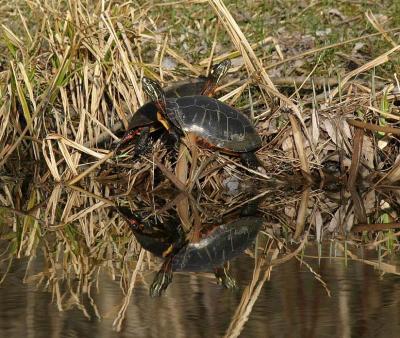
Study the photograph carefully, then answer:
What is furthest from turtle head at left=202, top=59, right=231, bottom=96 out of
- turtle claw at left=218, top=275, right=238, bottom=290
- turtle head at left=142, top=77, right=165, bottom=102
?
turtle claw at left=218, top=275, right=238, bottom=290

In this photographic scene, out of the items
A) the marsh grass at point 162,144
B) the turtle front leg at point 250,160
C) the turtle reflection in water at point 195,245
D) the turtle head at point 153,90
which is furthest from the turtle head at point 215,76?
the turtle reflection in water at point 195,245

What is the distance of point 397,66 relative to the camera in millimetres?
7113

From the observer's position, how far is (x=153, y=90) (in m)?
6.39

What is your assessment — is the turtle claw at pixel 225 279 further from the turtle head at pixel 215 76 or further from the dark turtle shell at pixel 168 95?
the turtle head at pixel 215 76

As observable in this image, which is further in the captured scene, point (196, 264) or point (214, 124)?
point (214, 124)

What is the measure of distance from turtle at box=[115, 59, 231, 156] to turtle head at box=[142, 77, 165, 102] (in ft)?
0.17

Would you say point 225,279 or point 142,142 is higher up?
point 142,142

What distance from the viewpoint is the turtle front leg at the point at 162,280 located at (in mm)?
3870

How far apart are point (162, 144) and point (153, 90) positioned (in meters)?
0.46

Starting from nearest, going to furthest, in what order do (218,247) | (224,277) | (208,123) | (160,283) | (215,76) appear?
(160,283)
(224,277)
(218,247)
(208,123)
(215,76)

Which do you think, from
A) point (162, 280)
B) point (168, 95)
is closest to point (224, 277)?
point (162, 280)

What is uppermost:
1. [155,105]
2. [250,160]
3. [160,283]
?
[155,105]

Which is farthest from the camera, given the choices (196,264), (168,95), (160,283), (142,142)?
(168,95)

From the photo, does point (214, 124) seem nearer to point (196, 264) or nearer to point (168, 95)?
point (168, 95)
